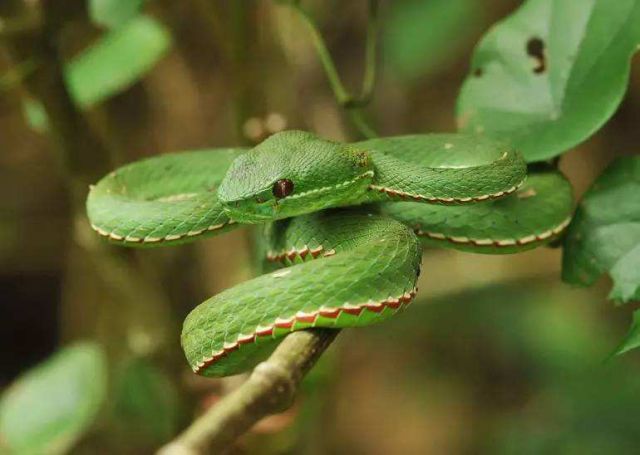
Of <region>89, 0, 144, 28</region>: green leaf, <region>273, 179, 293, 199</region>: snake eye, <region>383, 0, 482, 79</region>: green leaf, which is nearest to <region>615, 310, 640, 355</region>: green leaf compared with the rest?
<region>273, 179, 293, 199</region>: snake eye

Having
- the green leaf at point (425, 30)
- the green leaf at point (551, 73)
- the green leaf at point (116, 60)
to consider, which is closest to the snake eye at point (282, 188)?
the green leaf at point (551, 73)

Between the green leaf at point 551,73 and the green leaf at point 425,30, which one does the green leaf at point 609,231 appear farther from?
the green leaf at point 425,30

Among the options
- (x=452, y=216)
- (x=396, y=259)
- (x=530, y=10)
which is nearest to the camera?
(x=396, y=259)

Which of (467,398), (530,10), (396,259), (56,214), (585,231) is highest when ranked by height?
(530,10)

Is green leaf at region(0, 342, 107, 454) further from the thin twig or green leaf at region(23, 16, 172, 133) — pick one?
the thin twig

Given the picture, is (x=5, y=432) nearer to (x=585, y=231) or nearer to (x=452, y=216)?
(x=452, y=216)

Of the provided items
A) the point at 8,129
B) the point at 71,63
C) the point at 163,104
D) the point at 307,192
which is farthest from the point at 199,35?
the point at 307,192
